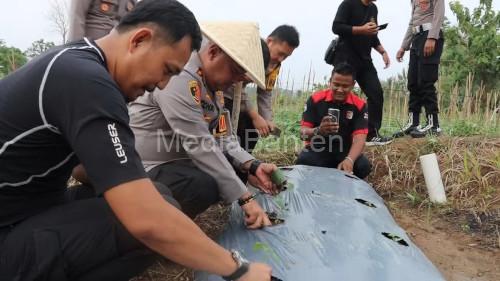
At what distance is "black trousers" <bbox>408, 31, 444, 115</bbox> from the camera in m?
3.74

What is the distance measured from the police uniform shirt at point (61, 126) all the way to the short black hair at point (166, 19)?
0.42 ft

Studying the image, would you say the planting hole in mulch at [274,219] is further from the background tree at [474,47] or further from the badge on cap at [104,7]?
the background tree at [474,47]

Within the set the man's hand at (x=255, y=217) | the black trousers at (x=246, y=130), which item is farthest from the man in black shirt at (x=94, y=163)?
the black trousers at (x=246, y=130)

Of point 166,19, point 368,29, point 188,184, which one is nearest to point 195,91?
point 188,184

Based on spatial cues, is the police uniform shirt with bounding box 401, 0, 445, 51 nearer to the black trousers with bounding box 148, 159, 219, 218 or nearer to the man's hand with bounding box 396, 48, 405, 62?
the man's hand with bounding box 396, 48, 405, 62

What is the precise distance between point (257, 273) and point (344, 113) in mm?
2170

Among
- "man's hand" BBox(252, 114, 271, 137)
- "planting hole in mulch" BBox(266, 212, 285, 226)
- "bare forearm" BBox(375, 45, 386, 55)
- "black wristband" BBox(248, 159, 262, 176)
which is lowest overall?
"planting hole in mulch" BBox(266, 212, 285, 226)

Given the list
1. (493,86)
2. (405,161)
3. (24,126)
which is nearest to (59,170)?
(24,126)

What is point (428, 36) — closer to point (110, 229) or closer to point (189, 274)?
point (189, 274)

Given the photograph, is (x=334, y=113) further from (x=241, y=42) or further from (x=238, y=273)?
(x=238, y=273)

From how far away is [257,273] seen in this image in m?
1.16

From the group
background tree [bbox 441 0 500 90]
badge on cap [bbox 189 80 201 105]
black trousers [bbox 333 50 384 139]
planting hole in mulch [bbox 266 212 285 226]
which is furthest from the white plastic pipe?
background tree [bbox 441 0 500 90]

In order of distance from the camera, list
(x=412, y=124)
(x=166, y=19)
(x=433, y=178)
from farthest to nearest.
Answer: (x=412, y=124), (x=433, y=178), (x=166, y=19)

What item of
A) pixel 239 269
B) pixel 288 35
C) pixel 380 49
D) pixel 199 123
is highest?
pixel 288 35
